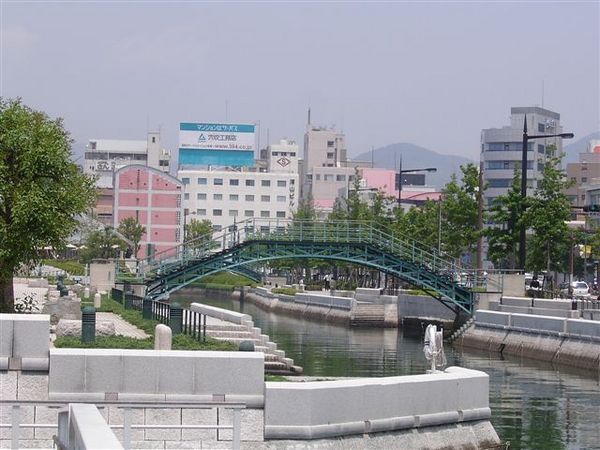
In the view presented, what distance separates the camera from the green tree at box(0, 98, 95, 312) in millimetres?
34938

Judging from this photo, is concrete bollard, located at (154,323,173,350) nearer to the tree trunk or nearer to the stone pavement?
the stone pavement

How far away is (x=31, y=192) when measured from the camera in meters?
35.0

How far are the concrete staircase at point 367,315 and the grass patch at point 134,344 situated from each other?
2104 inches

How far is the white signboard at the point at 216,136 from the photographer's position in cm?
19738

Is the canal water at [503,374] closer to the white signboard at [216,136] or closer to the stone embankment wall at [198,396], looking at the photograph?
the stone embankment wall at [198,396]

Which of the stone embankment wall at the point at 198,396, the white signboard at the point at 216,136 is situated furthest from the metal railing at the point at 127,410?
the white signboard at the point at 216,136

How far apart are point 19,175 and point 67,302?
5.88 meters

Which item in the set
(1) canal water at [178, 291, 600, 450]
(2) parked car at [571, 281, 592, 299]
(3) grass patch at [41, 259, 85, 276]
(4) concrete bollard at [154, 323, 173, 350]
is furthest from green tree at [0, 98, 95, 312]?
(3) grass patch at [41, 259, 85, 276]

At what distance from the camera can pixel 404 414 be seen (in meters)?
24.1

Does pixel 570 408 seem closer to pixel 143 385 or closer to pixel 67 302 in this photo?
pixel 67 302

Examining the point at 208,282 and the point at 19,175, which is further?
the point at 208,282

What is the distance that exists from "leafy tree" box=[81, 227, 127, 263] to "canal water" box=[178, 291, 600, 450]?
167ft

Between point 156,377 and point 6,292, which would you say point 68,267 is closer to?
→ point 6,292

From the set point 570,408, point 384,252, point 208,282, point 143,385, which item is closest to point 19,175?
point 143,385
